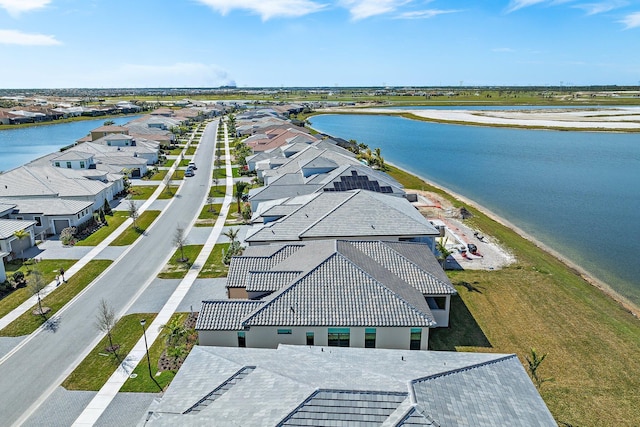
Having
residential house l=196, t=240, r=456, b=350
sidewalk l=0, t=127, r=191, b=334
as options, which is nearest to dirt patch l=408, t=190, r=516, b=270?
residential house l=196, t=240, r=456, b=350

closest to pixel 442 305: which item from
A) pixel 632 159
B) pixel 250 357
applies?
pixel 250 357

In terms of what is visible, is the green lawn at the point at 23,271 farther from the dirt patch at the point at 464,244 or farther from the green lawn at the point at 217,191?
the dirt patch at the point at 464,244

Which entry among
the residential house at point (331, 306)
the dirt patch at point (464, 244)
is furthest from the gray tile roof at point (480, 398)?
the dirt patch at point (464, 244)

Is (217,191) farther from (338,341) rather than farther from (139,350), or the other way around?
(338,341)

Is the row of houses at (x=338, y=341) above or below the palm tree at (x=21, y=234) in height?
above

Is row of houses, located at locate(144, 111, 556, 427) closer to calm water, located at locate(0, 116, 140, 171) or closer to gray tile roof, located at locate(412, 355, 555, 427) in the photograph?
gray tile roof, located at locate(412, 355, 555, 427)

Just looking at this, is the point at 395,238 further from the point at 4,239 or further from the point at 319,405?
the point at 4,239
